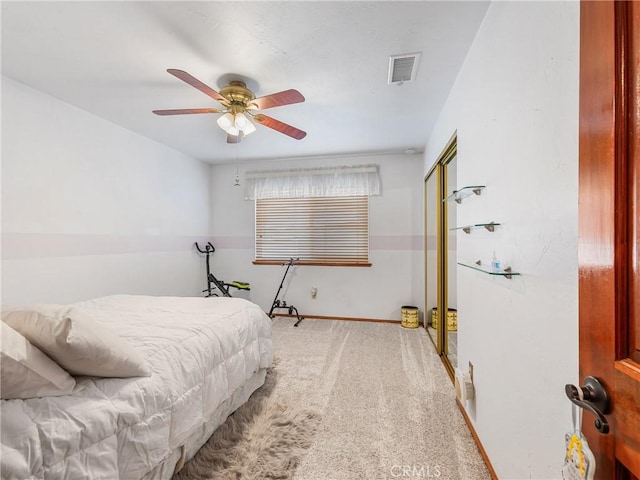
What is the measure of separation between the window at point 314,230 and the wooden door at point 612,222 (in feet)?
11.7

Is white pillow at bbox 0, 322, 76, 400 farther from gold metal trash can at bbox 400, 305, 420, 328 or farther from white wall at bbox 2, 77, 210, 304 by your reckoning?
gold metal trash can at bbox 400, 305, 420, 328

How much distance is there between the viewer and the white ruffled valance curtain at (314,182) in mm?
4090

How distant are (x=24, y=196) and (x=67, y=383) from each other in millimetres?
2071

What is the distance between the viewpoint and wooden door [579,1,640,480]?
0.48m

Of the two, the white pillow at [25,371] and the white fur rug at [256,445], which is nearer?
the white pillow at [25,371]

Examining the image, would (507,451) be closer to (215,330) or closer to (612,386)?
(612,386)

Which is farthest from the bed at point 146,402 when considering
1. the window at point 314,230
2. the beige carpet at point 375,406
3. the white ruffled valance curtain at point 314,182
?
the white ruffled valance curtain at point 314,182

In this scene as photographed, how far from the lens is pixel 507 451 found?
4.14 feet

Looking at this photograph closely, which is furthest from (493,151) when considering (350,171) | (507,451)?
(350,171)

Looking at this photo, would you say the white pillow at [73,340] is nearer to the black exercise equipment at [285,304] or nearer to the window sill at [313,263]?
the black exercise equipment at [285,304]

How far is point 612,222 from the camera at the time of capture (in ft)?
1.69

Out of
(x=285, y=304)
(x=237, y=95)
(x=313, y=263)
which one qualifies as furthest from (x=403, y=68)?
(x=285, y=304)

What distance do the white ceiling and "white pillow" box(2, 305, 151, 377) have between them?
160 cm

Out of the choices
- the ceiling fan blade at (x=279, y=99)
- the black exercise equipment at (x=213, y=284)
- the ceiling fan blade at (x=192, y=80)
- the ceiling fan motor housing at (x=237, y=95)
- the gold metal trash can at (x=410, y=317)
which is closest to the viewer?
the ceiling fan blade at (x=192, y=80)
